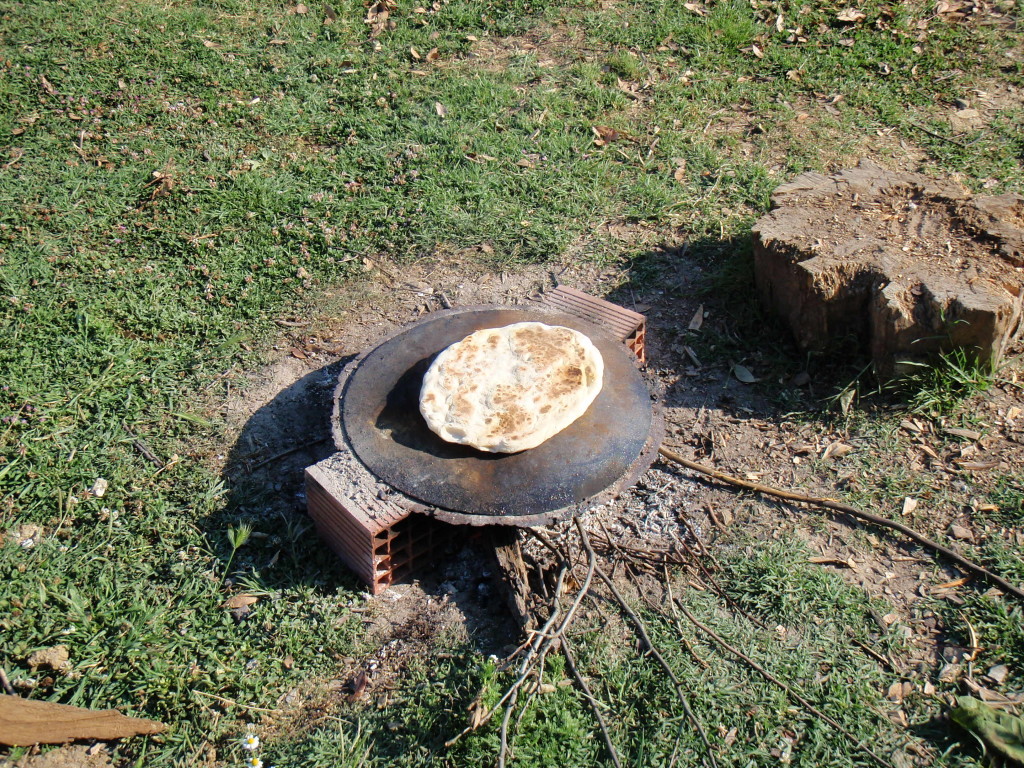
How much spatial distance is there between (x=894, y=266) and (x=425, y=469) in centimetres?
281

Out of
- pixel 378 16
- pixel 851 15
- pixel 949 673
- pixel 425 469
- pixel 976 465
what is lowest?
pixel 949 673

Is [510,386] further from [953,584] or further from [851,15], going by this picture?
[851,15]

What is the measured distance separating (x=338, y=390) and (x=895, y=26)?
656 cm

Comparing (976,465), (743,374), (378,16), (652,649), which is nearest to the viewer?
(652,649)

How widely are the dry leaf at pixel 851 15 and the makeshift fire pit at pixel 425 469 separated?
5.34m

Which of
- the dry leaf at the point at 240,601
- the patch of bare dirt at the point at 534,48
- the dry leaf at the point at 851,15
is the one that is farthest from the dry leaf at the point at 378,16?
the dry leaf at the point at 240,601

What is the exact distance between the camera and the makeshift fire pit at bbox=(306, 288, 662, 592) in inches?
145

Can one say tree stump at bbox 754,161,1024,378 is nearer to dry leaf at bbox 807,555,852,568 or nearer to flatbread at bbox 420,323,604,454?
dry leaf at bbox 807,555,852,568

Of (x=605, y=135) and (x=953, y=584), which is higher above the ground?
(x=605, y=135)

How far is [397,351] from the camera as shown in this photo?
4.41 meters

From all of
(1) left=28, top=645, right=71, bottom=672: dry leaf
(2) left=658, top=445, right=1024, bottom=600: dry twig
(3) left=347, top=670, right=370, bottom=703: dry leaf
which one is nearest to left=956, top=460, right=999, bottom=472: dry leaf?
(2) left=658, top=445, right=1024, bottom=600: dry twig

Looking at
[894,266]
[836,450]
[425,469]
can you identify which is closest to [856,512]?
[836,450]

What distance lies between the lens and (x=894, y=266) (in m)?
4.61

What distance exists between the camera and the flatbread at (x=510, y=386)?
3799 mm
